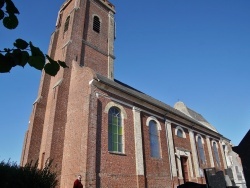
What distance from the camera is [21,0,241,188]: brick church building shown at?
471 inches

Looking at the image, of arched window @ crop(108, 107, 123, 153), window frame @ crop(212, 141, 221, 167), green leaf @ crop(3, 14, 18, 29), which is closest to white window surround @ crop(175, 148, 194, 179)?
arched window @ crop(108, 107, 123, 153)

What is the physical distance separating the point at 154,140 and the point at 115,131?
3901 mm

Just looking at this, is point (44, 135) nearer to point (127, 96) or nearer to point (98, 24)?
point (127, 96)

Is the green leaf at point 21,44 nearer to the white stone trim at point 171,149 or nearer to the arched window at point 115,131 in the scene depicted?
the arched window at point 115,131

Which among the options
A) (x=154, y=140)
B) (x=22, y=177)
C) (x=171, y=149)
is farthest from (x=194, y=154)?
(x=22, y=177)

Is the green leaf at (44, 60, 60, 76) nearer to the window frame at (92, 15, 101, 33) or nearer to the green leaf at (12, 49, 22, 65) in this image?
the green leaf at (12, 49, 22, 65)

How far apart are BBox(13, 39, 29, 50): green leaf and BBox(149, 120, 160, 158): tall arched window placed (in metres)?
14.1

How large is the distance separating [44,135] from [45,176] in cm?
606

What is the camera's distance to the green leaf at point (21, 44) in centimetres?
199

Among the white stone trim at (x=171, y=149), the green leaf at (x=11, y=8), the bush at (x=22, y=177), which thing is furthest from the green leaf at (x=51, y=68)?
the white stone trim at (x=171, y=149)

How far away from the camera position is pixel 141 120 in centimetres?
1541

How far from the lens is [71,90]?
49.7ft

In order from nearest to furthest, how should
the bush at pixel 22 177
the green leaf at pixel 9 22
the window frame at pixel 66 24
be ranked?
the green leaf at pixel 9 22
the bush at pixel 22 177
the window frame at pixel 66 24

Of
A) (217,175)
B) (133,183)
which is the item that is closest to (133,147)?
(133,183)
